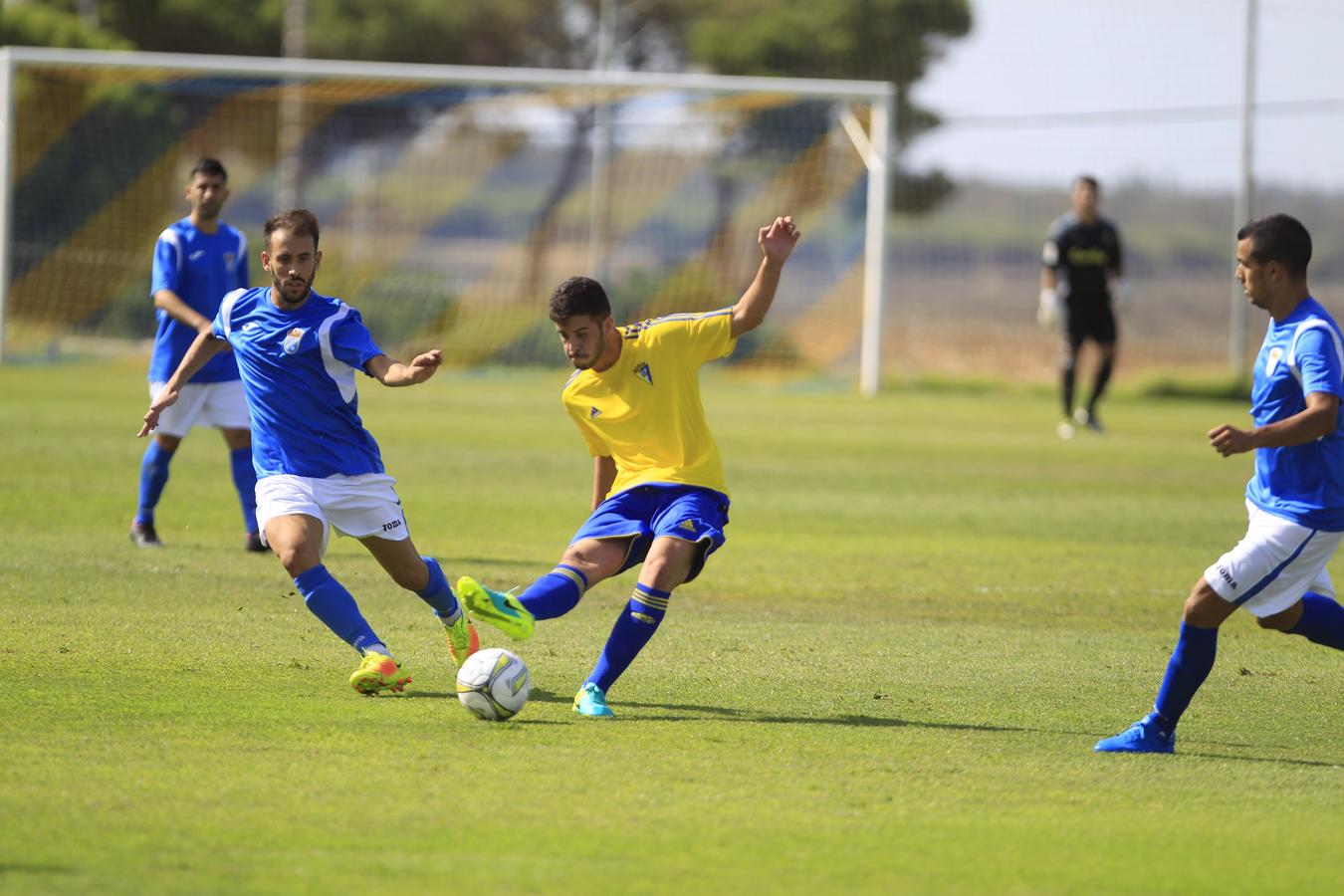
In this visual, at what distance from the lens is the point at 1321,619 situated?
19.0 feet

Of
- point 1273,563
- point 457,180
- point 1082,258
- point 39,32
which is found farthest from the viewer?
point 39,32

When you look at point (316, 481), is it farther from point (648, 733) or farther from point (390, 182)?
point (390, 182)

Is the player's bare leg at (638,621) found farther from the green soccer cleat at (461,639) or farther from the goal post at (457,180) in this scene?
the goal post at (457,180)

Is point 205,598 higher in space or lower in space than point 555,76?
lower

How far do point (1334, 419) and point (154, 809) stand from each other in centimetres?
365

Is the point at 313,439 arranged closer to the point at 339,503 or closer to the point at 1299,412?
the point at 339,503

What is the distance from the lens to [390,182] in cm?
3181

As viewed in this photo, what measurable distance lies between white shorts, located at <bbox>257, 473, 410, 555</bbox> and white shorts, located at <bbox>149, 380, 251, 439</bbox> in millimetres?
3664

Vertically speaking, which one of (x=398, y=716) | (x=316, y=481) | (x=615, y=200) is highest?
(x=615, y=200)

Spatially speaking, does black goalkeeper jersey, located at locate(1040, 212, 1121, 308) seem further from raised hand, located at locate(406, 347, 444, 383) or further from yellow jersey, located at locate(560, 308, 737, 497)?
raised hand, located at locate(406, 347, 444, 383)

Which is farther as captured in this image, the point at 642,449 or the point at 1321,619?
the point at 642,449

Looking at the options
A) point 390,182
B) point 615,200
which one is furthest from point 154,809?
point 390,182

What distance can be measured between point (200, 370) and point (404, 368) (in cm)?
440

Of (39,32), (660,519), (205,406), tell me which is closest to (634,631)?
(660,519)
